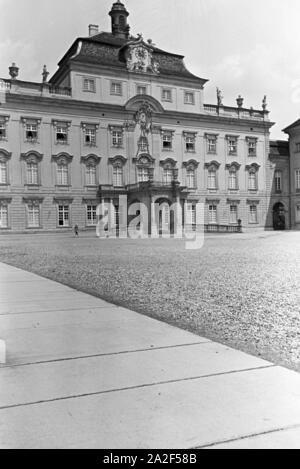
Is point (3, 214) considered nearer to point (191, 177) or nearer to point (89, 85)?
point (89, 85)

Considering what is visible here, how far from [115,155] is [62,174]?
4723 mm

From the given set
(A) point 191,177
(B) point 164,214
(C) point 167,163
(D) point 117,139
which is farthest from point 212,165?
(D) point 117,139

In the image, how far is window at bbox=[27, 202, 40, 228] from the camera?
34.4 meters

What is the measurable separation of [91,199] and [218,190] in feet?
35.9

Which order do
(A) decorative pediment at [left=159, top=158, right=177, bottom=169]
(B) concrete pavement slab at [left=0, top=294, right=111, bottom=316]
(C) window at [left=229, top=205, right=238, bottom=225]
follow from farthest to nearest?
(A) decorative pediment at [left=159, top=158, right=177, bottom=169], (C) window at [left=229, top=205, right=238, bottom=225], (B) concrete pavement slab at [left=0, top=294, right=111, bottom=316]

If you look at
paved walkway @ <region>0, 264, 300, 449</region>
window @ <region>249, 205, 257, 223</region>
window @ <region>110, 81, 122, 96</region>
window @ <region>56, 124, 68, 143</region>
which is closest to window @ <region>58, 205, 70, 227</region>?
window @ <region>56, 124, 68, 143</region>

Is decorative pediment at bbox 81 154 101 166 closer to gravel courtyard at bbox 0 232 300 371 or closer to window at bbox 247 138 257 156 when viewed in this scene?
window at bbox 247 138 257 156

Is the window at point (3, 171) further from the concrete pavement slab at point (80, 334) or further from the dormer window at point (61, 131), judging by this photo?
the concrete pavement slab at point (80, 334)

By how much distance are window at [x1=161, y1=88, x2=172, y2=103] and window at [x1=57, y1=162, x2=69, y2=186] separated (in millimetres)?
9433

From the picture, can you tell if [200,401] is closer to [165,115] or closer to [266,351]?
[266,351]

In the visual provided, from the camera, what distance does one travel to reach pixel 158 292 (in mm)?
7055

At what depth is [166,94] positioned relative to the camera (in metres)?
29.6

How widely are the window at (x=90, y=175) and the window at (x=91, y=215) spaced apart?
188cm
